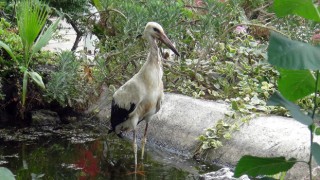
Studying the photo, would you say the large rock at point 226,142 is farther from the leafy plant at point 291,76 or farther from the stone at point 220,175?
the leafy plant at point 291,76

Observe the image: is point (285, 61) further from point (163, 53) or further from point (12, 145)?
point (163, 53)

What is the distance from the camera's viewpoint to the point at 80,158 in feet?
22.1

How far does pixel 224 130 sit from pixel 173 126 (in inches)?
30.4

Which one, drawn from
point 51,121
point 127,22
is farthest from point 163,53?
point 51,121

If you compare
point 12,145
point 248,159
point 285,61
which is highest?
point 285,61

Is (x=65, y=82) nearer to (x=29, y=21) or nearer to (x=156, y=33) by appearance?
(x=29, y=21)

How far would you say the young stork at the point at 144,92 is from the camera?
6.45 meters

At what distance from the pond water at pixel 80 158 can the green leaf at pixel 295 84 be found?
175 inches

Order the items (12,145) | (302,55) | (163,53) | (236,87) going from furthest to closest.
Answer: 1. (163,53)
2. (236,87)
3. (12,145)
4. (302,55)

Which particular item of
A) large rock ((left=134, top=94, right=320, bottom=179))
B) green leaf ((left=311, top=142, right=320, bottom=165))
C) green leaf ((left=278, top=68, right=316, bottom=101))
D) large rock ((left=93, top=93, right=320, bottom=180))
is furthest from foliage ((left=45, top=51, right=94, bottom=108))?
green leaf ((left=311, top=142, right=320, bottom=165))

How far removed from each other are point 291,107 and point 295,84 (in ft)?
0.37

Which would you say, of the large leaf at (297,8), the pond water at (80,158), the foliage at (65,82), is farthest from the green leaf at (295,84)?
the foliage at (65,82)

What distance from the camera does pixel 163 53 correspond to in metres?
8.36

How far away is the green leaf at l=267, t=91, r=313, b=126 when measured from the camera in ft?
4.35
